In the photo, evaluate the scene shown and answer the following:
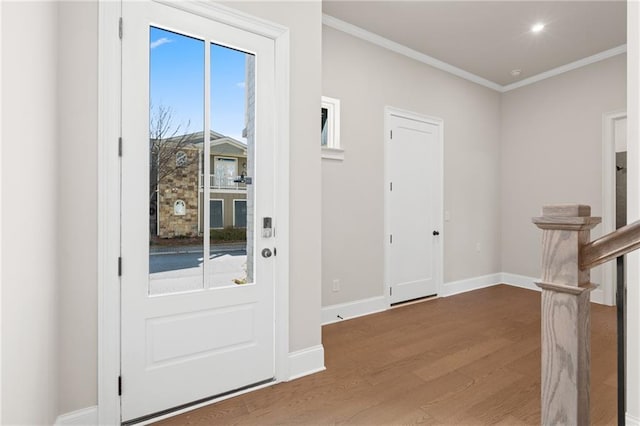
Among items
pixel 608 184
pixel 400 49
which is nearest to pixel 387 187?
pixel 400 49

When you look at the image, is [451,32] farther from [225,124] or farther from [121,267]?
[121,267]

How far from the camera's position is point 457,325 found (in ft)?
10.7

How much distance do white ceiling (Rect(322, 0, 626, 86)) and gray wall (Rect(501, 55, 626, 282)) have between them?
35 cm

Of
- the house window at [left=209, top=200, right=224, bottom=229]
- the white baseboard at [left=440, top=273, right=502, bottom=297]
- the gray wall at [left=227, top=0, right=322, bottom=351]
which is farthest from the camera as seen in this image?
the white baseboard at [left=440, top=273, right=502, bottom=297]

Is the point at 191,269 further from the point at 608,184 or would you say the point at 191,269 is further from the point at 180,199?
the point at 608,184

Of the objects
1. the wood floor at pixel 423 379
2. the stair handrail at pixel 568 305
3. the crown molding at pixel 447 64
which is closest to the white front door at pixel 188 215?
the wood floor at pixel 423 379

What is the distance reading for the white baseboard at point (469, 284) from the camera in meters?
4.35

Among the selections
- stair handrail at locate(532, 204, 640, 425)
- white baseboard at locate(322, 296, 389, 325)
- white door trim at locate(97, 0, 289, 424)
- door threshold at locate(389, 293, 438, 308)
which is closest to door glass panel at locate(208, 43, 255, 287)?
white door trim at locate(97, 0, 289, 424)

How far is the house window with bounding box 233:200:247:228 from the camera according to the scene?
2.05 meters

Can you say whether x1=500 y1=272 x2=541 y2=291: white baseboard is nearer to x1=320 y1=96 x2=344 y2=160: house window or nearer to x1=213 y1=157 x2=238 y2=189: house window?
x1=320 y1=96 x2=344 y2=160: house window

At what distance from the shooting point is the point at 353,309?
11.4 ft

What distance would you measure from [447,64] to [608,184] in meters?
2.46

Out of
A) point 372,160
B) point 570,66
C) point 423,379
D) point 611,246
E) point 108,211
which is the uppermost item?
point 570,66

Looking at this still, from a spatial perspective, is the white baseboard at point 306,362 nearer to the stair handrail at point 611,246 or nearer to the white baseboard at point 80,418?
the white baseboard at point 80,418
